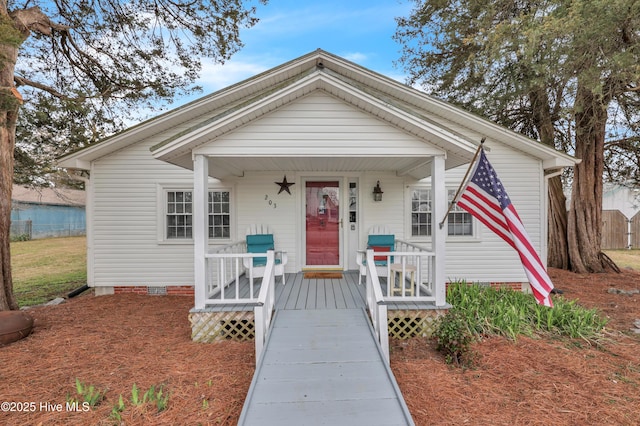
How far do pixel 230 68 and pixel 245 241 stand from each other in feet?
17.0

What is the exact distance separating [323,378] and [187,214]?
5.46m

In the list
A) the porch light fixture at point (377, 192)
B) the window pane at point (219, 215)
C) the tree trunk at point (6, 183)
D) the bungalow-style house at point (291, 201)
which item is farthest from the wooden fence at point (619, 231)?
the tree trunk at point (6, 183)

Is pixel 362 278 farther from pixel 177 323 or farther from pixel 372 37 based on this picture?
pixel 372 37

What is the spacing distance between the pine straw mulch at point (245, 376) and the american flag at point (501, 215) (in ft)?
3.16

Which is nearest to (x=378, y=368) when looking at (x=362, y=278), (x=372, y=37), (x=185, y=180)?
(x=362, y=278)

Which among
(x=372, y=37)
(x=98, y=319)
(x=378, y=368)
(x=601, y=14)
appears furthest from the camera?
(x=372, y=37)

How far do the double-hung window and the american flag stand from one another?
5.28 metres

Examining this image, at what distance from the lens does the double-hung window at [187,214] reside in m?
7.15

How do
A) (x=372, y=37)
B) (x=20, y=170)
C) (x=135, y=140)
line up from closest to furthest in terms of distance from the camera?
1. (x=135, y=140)
2. (x=20, y=170)
3. (x=372, y=37)

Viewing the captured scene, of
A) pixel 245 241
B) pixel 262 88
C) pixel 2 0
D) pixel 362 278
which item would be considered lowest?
pixel 362 278

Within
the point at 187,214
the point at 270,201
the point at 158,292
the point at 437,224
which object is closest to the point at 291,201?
the point at 270,201

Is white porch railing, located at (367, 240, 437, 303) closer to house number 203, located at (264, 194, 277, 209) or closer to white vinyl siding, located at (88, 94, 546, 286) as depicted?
white vinyl siding, located at (88, 94, 546, 286)

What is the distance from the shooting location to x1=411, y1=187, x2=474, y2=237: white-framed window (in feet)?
24.2

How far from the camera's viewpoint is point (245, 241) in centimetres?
688
